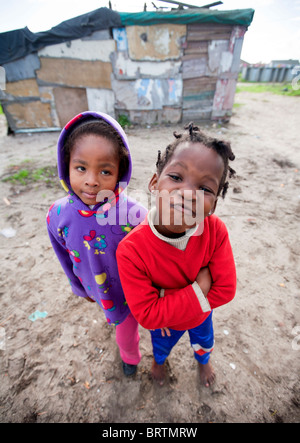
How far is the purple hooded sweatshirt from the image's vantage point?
1172 millimetres

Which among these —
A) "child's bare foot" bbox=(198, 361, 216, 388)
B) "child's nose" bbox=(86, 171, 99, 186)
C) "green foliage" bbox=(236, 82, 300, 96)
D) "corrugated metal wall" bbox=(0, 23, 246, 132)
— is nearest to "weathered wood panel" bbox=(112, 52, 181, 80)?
"corrugated metal wall" bbox=(0, 23, 246, 132)

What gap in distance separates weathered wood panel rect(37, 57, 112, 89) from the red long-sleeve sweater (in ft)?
24.6

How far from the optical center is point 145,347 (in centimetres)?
191

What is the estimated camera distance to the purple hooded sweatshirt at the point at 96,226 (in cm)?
117

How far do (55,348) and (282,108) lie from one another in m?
13.3

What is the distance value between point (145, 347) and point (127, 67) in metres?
7.60

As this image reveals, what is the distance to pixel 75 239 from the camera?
1221mm

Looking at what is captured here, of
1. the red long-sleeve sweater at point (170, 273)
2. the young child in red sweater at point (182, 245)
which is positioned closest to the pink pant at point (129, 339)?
the young child in red sweater at point (182, 245)

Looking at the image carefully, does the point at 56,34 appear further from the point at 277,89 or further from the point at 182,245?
the point at 277,89

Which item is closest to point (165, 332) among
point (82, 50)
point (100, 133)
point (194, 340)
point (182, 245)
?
point (194, 340)

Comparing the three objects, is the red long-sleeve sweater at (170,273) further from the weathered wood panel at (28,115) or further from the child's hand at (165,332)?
the weathered wood panel at (28,115)

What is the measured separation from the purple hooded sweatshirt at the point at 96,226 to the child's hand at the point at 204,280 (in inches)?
17.3

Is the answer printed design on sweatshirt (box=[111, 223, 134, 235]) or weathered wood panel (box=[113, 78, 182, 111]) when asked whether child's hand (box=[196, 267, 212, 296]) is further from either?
weathered wood panel (box=[113, 78, 182, 111])
